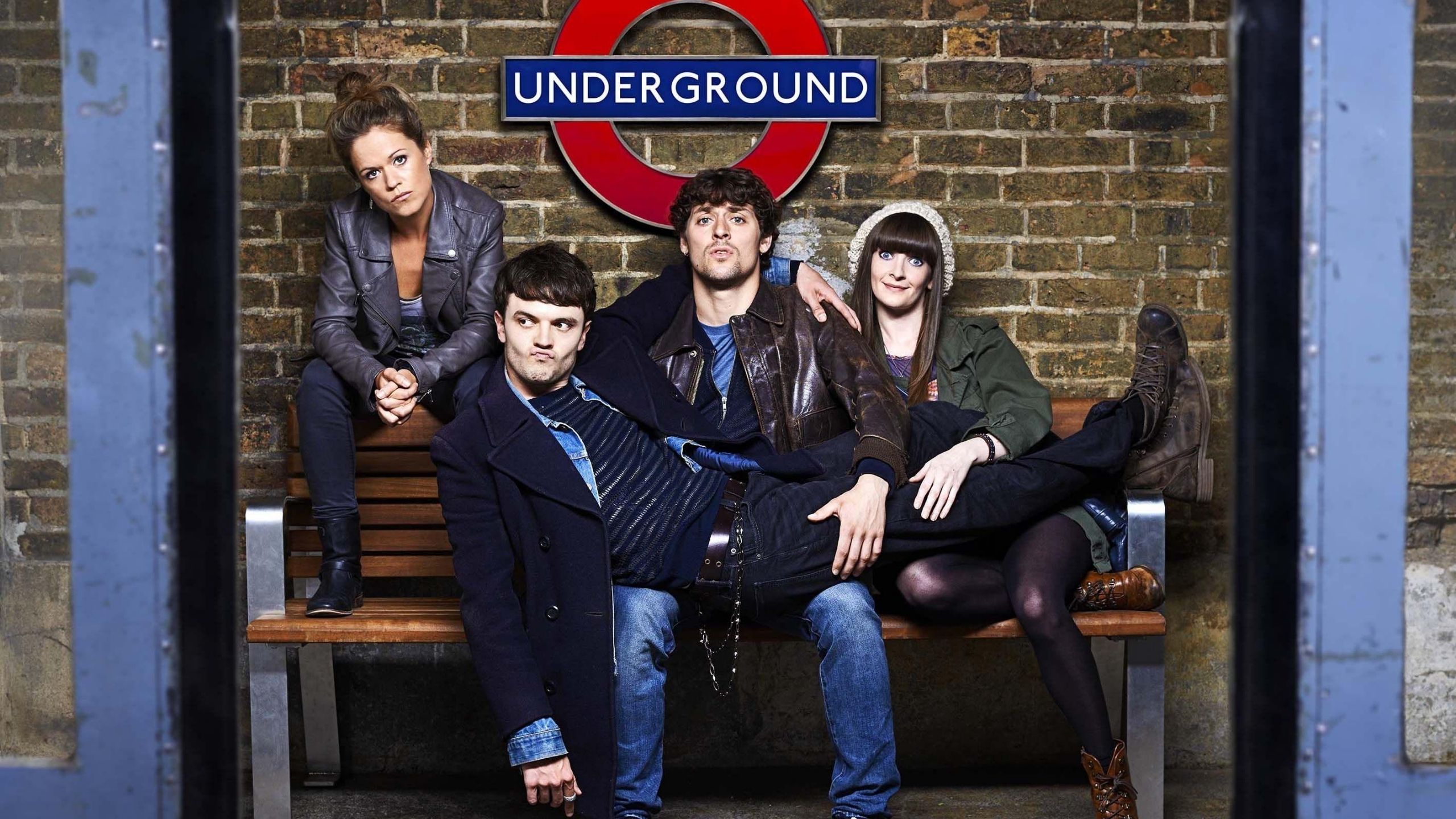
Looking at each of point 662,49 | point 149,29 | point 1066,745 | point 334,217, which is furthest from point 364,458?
point 1066,745

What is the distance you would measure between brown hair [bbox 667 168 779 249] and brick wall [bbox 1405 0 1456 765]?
173 cm

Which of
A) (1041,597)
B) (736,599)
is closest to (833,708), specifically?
(736,599)

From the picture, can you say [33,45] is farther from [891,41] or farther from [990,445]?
[891,41]

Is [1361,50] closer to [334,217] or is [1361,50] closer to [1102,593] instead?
[1102,593]

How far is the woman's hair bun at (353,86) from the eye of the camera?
328 cm

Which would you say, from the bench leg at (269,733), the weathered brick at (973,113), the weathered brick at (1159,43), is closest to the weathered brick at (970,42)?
the weathered brick at (973,113)

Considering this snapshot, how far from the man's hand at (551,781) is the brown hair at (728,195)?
1.43 meters

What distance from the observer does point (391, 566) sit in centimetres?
341

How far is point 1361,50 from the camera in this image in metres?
1.92

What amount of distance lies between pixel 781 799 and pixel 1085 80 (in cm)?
219

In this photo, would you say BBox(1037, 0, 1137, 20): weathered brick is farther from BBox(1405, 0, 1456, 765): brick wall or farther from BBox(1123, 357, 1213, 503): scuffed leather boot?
BBox(1405, 0, 1456, 765): brick wall

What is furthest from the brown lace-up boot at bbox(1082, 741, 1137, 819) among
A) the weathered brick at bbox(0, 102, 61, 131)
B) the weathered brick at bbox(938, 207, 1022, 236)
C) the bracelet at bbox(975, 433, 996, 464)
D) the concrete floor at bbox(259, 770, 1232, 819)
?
the weathered brick at bbox(0, 102, 61, 131)

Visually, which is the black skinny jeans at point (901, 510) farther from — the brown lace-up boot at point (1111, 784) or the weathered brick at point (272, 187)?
the weathered brick at point (272, 187)

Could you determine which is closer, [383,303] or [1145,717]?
[1145,717]
